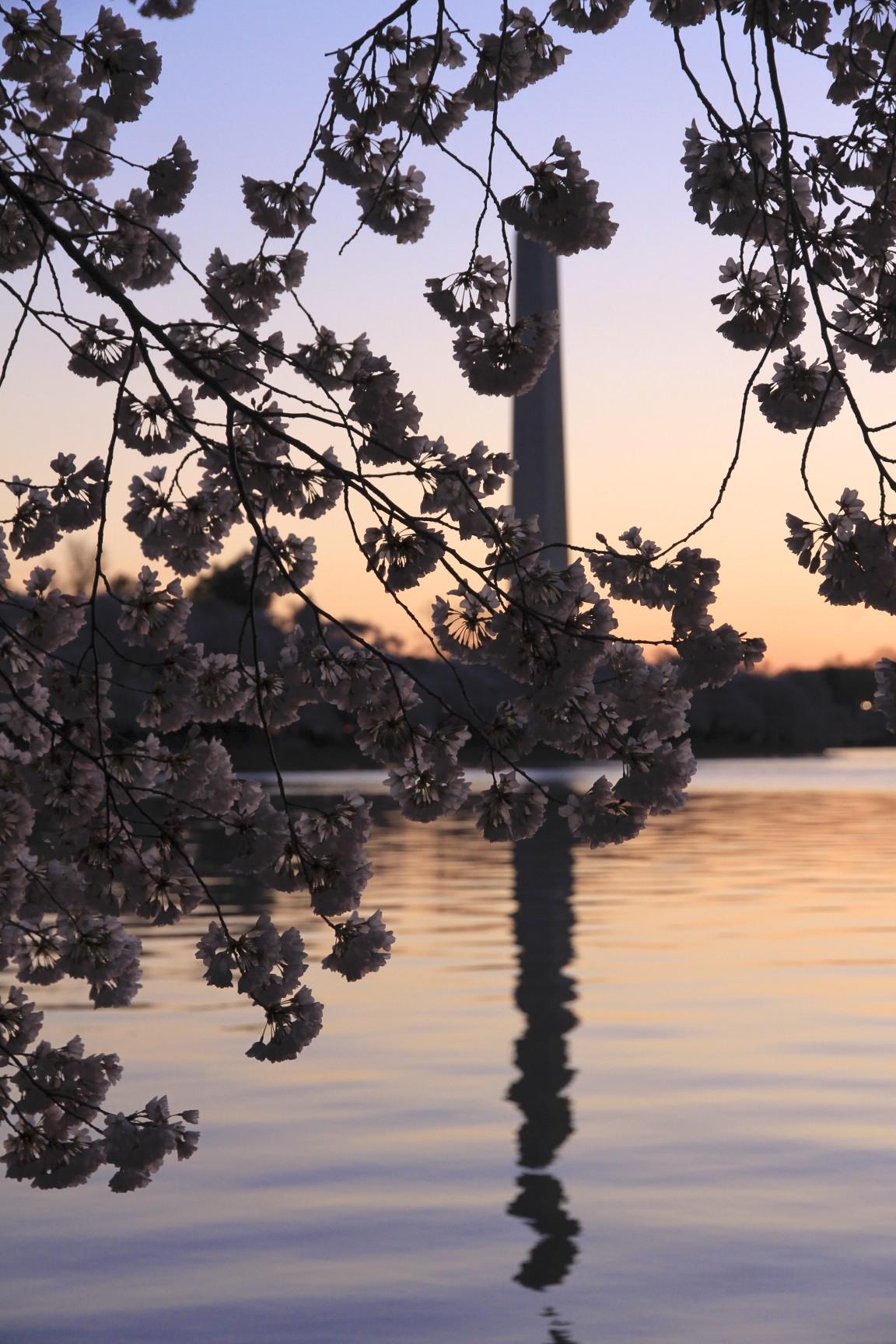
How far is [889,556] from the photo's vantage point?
233 inches

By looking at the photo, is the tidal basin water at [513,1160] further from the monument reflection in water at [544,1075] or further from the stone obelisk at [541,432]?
the stone obelisk at [541,432]

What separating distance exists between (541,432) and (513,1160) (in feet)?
209

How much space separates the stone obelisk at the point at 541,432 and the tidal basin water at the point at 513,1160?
5205cm

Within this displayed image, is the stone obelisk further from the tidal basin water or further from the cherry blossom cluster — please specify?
the cherry blossom cluster

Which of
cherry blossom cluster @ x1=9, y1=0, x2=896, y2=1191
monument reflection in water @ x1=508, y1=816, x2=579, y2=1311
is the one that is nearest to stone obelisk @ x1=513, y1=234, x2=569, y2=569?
monument reflection in water @ x1=508, y1=816, x2=579, y2=1311

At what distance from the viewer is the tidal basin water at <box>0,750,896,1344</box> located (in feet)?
26.9

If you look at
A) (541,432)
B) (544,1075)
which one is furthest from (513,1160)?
(541,432)

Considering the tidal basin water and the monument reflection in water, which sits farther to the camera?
the monument reflection in water

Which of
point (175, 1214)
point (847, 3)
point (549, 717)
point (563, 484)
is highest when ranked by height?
point (563, 484)

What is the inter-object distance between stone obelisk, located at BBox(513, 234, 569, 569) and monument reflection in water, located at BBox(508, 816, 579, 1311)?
153ft

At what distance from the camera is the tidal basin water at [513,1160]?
820 cm

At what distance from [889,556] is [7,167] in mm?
3175

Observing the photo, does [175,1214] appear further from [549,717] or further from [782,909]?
[782,909]

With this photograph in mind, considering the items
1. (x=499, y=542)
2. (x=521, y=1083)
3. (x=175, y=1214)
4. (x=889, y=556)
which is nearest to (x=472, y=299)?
(x=499, y=542)
